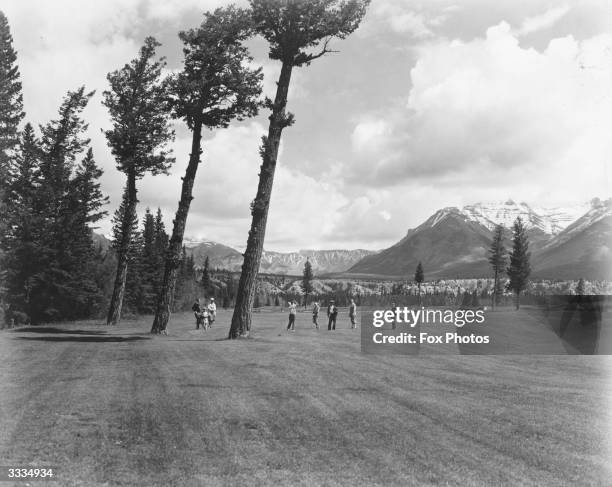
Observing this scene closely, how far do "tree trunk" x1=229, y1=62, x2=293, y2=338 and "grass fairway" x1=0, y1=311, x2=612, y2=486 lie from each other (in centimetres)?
667

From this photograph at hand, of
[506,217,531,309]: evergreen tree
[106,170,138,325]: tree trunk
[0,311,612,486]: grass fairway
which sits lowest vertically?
[0,311,612,486]: grass fairway

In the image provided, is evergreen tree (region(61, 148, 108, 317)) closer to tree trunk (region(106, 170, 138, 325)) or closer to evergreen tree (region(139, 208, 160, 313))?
tree trunk (region(106, 170, 138, 325))

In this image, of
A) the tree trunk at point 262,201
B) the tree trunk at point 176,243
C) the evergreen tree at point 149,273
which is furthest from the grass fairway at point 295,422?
the evergreen tree at point 149,273

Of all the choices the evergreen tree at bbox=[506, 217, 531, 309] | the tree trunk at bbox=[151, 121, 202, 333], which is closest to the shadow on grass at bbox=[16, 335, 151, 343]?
the tree trunk at bbox=[151, 121, 202, 333]

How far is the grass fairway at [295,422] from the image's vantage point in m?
8.07

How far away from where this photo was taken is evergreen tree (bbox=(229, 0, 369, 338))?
21.8 metres

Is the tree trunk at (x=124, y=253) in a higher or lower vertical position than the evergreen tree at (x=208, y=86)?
lower

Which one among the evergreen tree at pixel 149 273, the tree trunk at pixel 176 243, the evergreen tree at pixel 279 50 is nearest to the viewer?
the evergreen tree at pixel 279 50

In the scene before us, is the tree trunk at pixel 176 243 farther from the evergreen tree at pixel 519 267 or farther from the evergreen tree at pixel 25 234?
the evergreen tree at pixel 519 267

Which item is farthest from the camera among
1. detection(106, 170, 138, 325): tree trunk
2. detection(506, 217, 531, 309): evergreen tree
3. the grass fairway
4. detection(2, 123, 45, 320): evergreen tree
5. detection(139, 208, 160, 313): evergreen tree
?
detection(506, 217, 531, 309): evergreen tree

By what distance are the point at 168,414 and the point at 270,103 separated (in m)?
16.2

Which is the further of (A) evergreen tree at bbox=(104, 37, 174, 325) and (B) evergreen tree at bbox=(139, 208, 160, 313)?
(B) evergreen tree at bbox=(139, 208, 160, 313)

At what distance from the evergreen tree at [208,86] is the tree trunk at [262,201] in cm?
257

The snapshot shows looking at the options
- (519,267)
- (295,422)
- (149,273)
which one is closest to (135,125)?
(295,422)
